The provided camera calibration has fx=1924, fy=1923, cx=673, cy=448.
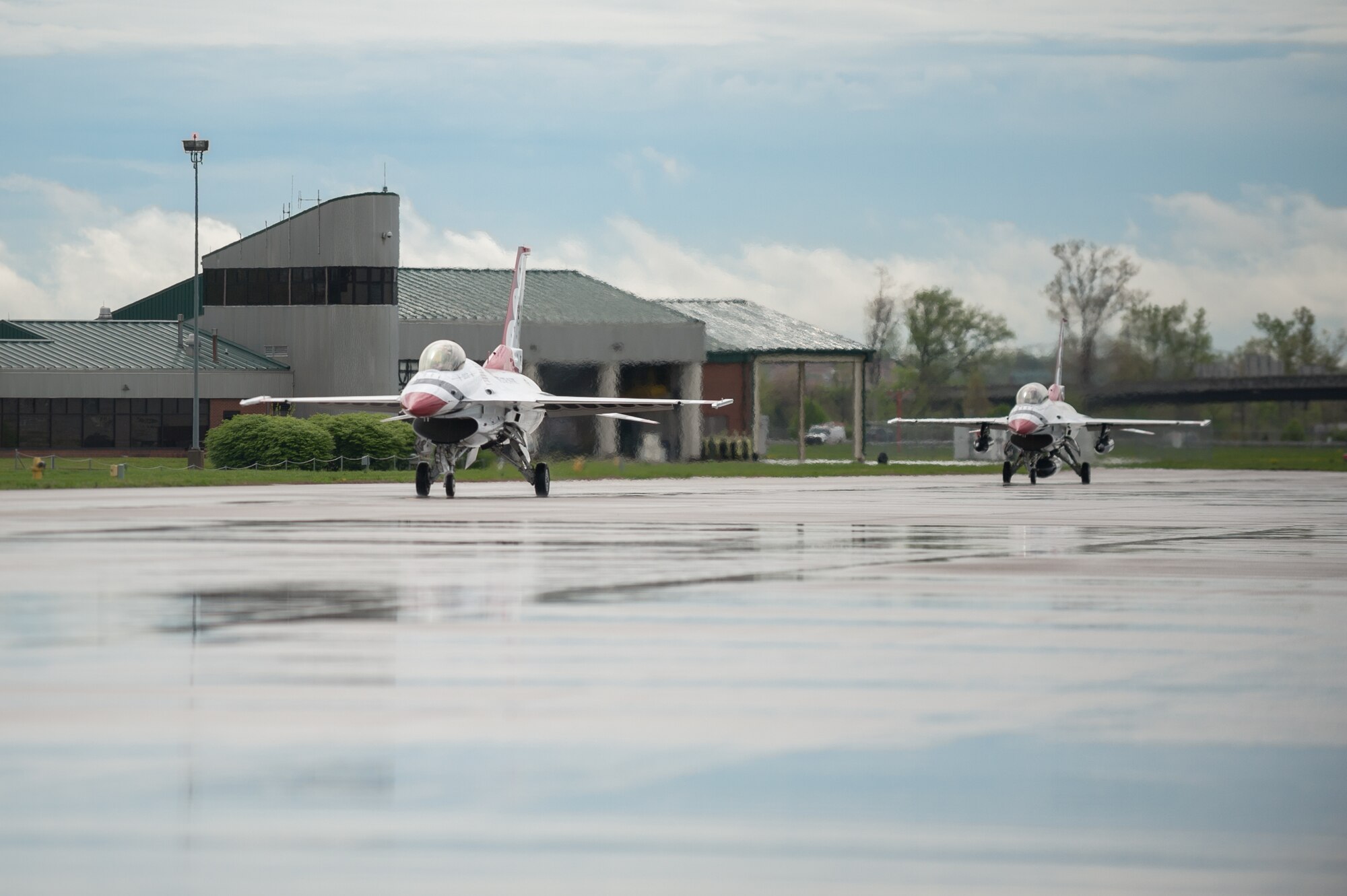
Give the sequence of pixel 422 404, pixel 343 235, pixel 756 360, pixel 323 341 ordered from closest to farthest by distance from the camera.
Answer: pixel 422 404 < pixel 343 235 < pixel 323 341 < pixel 756 360

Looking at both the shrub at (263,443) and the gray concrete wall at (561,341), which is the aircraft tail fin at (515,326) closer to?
the shrub at (263,443)

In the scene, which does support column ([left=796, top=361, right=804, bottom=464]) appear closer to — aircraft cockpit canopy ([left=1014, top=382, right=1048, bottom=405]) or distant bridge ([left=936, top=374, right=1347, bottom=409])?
distant bridge ([left=936, top=374, right=1347, bottom=409])

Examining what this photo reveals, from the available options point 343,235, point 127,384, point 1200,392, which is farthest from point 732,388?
point 127,384

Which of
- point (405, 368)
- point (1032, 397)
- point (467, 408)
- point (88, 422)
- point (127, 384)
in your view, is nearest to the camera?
point (467, 408)

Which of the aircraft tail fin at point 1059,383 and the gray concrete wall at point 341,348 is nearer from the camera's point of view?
the aircraft tail fin at point 1059,383

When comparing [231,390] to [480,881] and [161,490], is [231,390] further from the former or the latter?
[480,881]

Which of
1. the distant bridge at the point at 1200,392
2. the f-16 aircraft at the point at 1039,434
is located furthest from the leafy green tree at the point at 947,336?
the f-16 aircraft at the point at 1039,434

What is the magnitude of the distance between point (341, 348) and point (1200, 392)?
46.5 meters

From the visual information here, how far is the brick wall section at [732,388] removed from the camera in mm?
88000

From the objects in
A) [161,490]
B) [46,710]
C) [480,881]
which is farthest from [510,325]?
[480,881]

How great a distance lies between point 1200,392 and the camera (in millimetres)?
98438

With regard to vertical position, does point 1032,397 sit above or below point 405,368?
below

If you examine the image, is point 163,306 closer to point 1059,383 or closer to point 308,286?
point 308,286

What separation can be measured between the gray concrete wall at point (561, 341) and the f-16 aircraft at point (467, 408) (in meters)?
31.3
